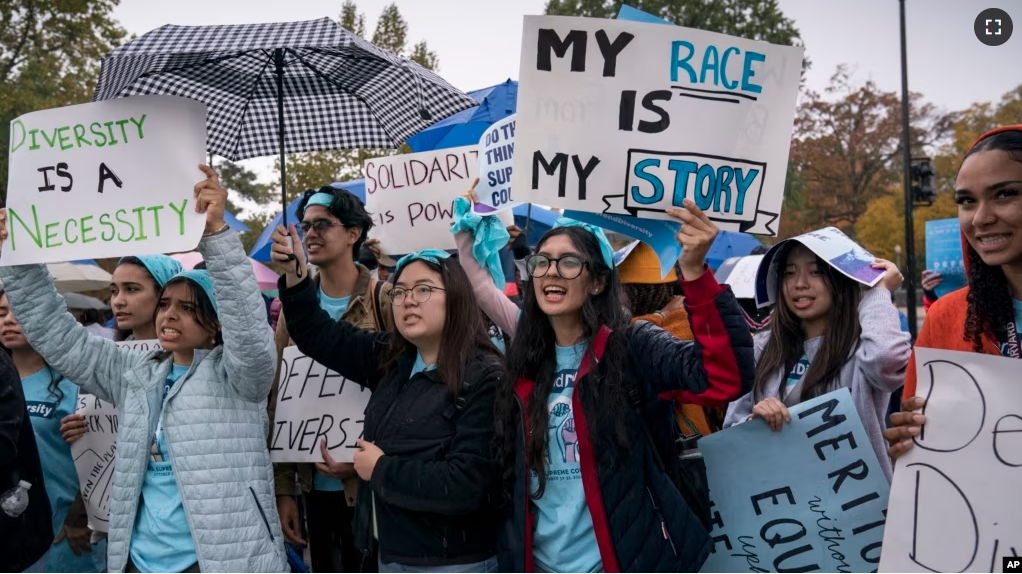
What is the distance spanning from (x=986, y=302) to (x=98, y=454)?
3641 millimetres

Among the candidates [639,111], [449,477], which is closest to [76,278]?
[449,477]

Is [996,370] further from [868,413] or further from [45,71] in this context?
[45,71]

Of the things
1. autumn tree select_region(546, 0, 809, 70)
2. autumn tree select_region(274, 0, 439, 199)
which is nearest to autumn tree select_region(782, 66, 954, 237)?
autumn tree select_region(546, 0, 809, 70)

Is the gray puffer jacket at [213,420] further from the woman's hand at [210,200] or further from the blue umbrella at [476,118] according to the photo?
the blue umbrella at [476,118]

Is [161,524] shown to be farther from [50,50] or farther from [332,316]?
[50,50]

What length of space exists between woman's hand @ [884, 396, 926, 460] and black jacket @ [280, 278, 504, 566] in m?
1.24

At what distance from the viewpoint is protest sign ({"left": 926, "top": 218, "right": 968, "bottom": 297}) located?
600 cm

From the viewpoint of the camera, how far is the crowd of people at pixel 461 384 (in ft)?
8.87

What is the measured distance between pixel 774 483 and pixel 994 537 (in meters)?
0.98

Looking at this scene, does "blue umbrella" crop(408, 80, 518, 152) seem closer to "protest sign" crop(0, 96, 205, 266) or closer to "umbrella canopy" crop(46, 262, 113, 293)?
"protest sign" crop(0, 96, 205, 266)

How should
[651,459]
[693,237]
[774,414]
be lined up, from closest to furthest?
[693,237] < [651,459] < [774,414]

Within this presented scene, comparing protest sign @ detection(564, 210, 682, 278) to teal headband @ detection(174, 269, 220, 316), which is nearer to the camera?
protest sign @ detection(564, 210, 682, 278)

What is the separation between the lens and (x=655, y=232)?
312 cm

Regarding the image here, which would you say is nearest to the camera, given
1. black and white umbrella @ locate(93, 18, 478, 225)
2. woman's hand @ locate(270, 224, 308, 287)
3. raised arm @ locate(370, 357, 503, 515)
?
raised arm @ locate(370, 357, 503, 515)
